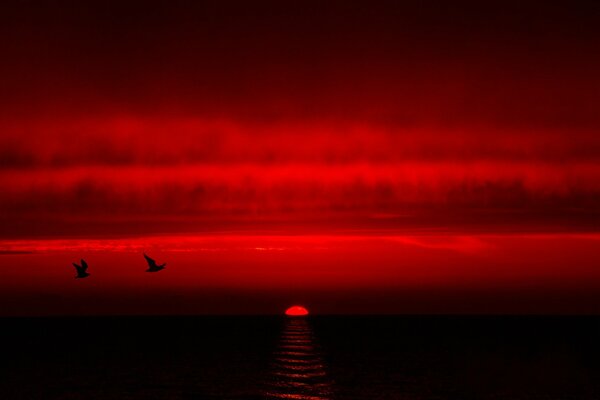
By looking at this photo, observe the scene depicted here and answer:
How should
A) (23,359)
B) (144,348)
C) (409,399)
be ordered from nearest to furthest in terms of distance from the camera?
(409,399)
(23,359)
(144,348)

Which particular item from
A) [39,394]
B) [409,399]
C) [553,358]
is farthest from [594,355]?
[39,394]

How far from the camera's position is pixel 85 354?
126 m

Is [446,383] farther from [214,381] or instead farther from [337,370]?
[214,381]

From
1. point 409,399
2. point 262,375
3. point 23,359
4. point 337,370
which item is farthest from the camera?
point 23,359

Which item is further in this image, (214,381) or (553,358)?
(553,358)

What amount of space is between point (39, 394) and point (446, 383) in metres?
38.2

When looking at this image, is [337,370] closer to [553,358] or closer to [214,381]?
[214,381]

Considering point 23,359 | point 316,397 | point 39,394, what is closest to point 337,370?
point 316,397

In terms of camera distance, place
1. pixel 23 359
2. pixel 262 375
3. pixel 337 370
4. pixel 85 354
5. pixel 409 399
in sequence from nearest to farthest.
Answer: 1. pixel 409 399
2. pixel 262 375
3. pixel 337 370
4. pixel 23 359
5. pixel 85 354

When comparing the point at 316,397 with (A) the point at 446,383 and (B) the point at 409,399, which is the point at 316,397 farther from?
(A) the point at 446,383

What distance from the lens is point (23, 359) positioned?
116 m

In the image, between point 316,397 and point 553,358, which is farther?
point 553,358

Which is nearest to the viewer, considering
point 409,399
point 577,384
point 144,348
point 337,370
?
point 409,399

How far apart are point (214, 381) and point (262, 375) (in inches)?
281
